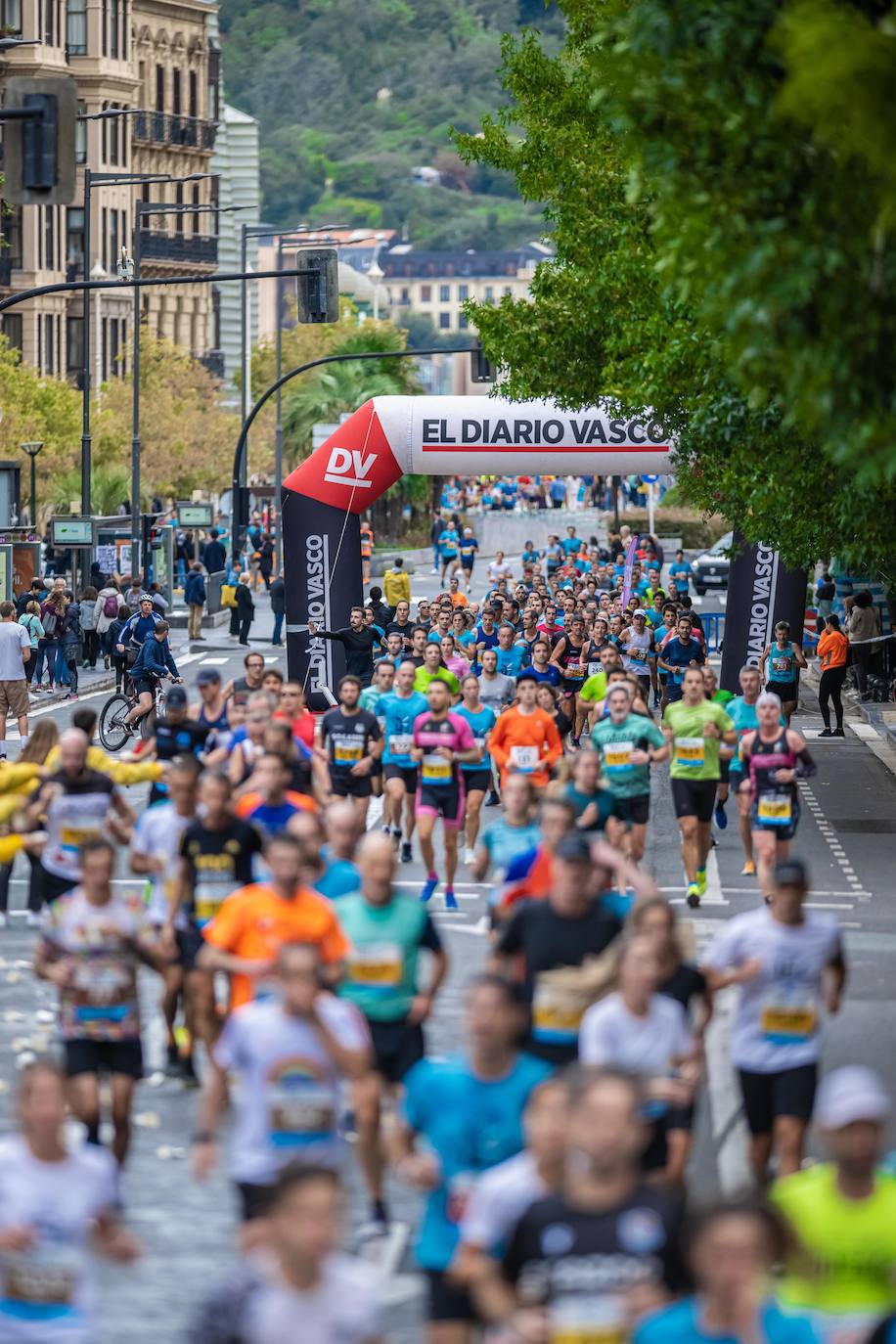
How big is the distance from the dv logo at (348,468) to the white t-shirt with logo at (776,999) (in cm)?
2160

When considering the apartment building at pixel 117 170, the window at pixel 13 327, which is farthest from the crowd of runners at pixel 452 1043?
the window at pixel 13 327

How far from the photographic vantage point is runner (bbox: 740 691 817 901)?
1844 cm

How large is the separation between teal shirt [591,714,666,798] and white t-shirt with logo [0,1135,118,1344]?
10856mm

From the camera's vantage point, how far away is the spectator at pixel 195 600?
166 ft

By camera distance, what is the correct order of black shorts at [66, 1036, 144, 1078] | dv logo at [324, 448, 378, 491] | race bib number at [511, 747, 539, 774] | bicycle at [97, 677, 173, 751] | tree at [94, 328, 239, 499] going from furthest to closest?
tree at [94, 328, 239, 499]
dv logo at [324, 448, 378, 491]
bicycle at [97, 677, 173, 751]
race bib number at [511, 747, 539, 774]
black shorts at [66, 1036, 144, 1078]

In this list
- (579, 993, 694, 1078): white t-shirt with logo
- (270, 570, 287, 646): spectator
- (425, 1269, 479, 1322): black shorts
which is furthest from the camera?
(270, 570, 287, 646): spectator

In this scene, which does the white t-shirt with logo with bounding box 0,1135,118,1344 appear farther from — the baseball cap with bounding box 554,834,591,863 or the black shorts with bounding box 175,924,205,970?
the black shorts with bounding box 175,924,205,970

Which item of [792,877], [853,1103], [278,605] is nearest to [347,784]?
[792,877]

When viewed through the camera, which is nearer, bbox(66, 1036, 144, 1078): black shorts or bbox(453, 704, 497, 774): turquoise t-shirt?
bbox(66, 1036, 144, 1078): black shorts

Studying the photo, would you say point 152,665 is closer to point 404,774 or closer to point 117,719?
point 117,719

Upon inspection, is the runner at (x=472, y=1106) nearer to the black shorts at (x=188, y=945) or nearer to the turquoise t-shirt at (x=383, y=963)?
the turquoise t-shirt at (x=383, y=963)

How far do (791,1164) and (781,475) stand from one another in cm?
1278

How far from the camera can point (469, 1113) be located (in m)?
8.52

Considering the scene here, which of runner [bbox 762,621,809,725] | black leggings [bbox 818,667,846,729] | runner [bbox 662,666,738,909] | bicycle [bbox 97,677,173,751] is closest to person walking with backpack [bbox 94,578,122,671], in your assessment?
bicycle [bbox 97,677,173,751]
